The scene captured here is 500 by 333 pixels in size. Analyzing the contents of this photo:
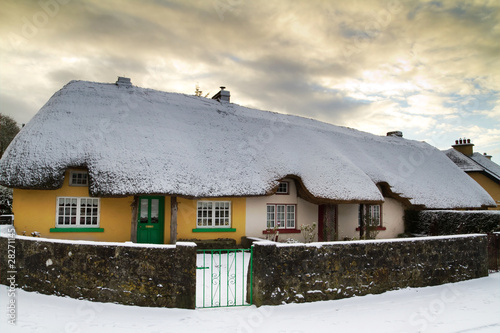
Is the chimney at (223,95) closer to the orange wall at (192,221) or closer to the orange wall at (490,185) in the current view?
the orange wall at (192,221)

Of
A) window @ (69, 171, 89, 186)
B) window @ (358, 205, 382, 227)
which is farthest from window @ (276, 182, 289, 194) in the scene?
window @ (69, 171, 89, 186)

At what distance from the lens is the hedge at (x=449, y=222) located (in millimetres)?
16469

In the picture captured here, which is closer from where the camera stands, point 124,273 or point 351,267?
point 124,273

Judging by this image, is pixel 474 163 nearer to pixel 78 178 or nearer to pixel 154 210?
pixel 154 210

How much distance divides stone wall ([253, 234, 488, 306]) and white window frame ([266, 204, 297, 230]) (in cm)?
727

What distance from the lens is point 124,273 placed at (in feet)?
22.7

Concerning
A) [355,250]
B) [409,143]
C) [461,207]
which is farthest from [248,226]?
[409,143]

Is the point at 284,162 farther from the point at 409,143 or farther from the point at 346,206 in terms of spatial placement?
the point at 409,143

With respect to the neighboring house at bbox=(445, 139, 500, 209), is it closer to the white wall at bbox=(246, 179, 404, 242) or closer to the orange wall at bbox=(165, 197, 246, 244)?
the white wall at bbox=(246, 179, 404, 242)

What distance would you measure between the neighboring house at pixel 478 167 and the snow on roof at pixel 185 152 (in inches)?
517

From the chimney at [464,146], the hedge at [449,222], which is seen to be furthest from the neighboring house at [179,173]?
the chimney at [464,146]

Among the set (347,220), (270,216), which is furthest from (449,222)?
(270,216)

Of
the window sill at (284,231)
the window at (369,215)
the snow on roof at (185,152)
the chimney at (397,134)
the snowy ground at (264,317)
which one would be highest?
the chimney at (397,134)

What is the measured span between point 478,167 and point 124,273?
1320 inches
